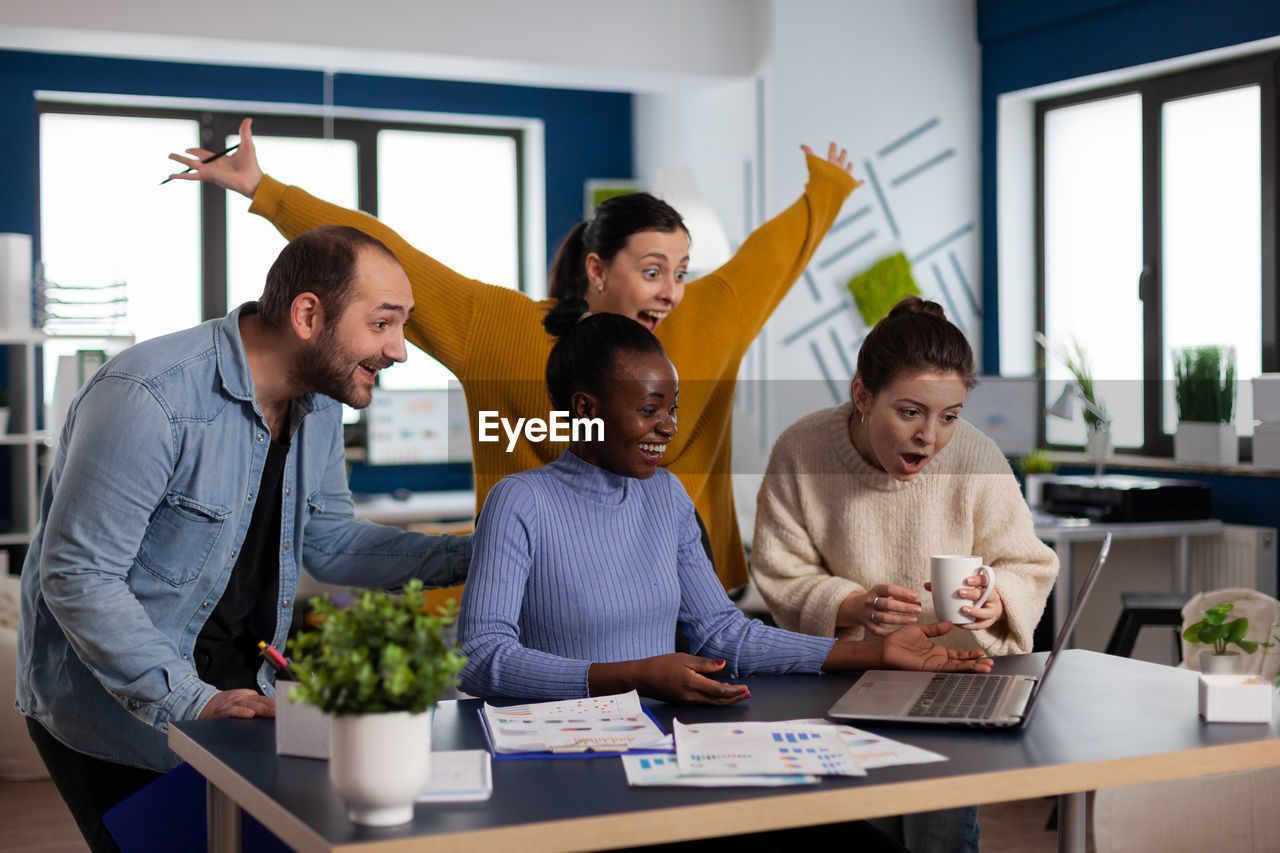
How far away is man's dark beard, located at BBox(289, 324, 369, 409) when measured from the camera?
187cm

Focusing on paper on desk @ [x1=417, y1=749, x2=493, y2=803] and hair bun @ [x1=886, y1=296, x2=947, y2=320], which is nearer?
paper on desk @ [x1=417, y1=749, x2=493, y2=803]

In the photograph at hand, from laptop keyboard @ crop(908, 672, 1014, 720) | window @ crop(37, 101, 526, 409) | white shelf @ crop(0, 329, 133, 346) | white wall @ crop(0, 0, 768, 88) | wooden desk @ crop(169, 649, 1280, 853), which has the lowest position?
wooden desk @ crop(169, 649, 1280, 853)

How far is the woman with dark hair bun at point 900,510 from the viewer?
6.88ft

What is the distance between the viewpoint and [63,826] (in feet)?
12.0

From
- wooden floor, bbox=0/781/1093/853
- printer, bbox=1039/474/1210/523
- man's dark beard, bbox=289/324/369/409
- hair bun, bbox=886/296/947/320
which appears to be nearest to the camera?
man's dark beard, bbox=289/324/369/409

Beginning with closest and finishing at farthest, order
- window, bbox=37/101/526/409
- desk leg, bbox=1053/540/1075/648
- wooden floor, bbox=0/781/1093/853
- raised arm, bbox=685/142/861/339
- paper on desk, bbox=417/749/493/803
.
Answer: paper on desk, bbox=417/749/493/803 < raised arm, bbox=685/142/861/339 < wooden floor, bbox=0/781/1093/853 < desk leg, bbox=1053/540/1075/648 < window, bbox=37/101/526/409

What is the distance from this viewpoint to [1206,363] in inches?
188

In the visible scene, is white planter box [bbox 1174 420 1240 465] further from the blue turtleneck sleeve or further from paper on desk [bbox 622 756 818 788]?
paper on desk [bbox 622 756 818 788]

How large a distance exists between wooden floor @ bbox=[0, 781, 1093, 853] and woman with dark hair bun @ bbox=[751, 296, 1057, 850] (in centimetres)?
146

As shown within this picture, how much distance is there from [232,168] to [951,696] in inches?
64.1

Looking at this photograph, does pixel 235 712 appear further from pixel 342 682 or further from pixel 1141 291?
pixel 1141 291

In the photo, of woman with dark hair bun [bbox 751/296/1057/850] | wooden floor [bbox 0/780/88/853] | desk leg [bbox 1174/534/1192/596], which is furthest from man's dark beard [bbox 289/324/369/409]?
desk leg [bbox 1174/534/1192/596]

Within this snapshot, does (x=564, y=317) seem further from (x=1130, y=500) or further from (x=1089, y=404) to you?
(x=1089, y=404)

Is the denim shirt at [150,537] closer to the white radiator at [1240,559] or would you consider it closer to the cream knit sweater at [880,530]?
the cream knit sweater at [880,530]
